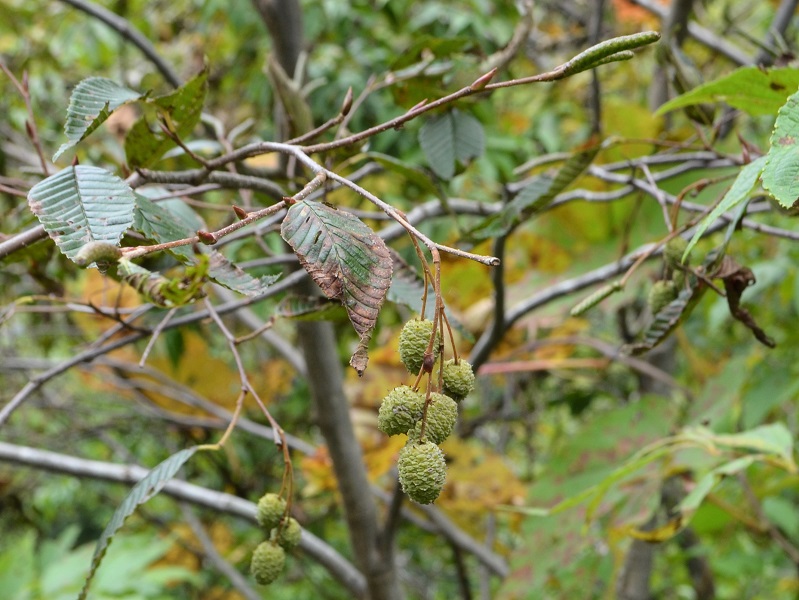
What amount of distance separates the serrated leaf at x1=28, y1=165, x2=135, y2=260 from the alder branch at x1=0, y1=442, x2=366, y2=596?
0.99 m

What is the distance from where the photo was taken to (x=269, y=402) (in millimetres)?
2902

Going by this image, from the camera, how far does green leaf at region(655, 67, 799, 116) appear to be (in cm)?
88

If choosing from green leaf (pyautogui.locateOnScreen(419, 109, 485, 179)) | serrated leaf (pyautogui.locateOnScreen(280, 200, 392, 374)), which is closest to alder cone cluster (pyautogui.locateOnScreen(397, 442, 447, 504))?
serrated leaf (pyautogui.locateOnScreen(280, 200, 392, 374))

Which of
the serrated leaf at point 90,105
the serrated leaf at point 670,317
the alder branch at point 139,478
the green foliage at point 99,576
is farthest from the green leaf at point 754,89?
the green foliage at point 99,576

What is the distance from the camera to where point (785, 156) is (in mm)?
639

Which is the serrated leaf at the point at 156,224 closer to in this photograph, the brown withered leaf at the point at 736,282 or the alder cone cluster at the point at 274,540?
the alder cone cluster at the point at 274,540

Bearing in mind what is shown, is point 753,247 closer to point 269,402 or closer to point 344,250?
point 269,402

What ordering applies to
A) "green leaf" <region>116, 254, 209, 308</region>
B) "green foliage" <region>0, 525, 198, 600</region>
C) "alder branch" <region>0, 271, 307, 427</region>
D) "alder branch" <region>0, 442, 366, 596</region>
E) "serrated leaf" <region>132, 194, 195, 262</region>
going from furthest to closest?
1. "green foliage" <region>0, 525, 198, 600</region>
2. "alder branch" <region>0, 442, 366, 596</region>
3. "alder branch" <region>0, 271, 307, 427</region>
4. "serrated leaf" <region>132, 194, 195, 262</region>
5. "green leaf" <region>116, 254, 209, 308</region>

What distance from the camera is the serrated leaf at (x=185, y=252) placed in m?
0.64

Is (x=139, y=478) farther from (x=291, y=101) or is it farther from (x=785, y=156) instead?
(x=785, y=156)

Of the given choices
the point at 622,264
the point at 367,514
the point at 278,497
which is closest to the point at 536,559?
the point at 367,514

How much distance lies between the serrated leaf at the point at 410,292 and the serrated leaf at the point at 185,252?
22 centimetres

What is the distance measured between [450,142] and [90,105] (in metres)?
0.60

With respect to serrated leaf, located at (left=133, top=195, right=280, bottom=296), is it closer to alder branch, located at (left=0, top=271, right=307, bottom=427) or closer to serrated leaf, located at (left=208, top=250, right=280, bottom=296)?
serrated leaf, located at (left=208, top=250, right=280, bottom=296)
